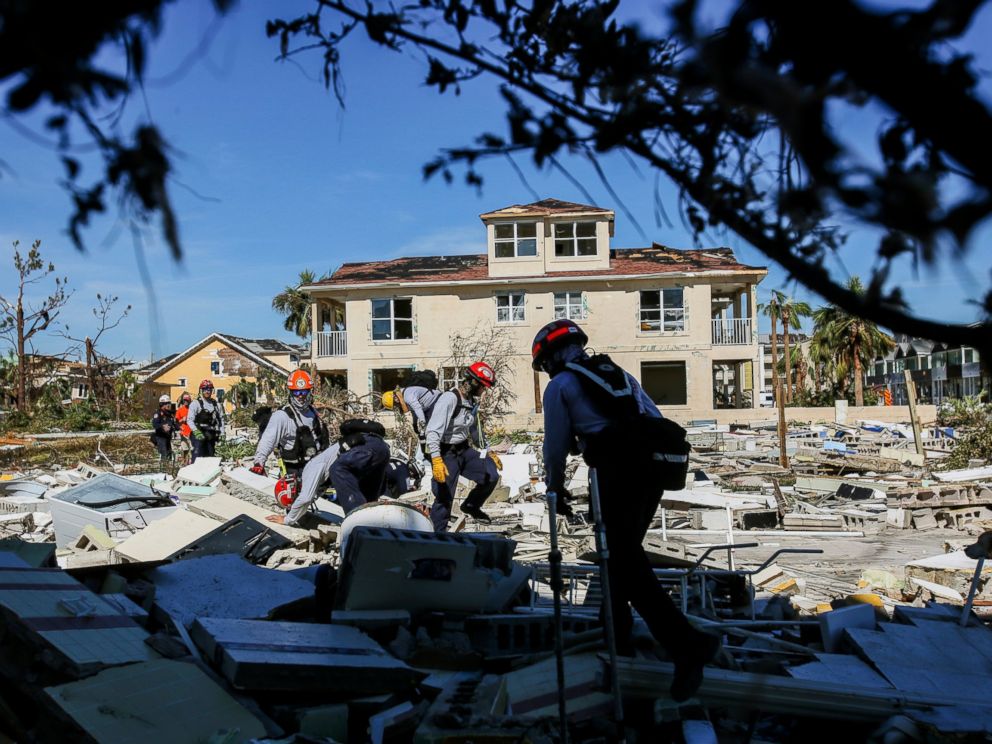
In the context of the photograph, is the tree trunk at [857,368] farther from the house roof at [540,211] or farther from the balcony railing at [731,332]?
the house roof at [540,211]

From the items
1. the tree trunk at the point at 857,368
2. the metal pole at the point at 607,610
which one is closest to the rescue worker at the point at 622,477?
the metal pole at the point at 607,610

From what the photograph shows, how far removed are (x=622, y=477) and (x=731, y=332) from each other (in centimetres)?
3104

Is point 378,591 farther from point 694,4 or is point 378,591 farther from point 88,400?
point 88,400

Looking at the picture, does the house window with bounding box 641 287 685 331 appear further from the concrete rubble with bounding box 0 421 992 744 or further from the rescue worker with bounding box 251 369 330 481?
the concrete rubble with bounding box 0 421 992 744

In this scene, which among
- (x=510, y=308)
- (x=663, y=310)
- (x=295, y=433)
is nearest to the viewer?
(x=295, y=433)

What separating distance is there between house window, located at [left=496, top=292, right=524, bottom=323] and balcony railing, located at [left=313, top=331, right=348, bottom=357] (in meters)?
6.02

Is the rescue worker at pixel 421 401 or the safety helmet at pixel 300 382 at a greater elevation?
the safety helmet at pixel 300 382

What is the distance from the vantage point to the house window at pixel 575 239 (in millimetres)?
33938

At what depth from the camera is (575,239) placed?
3381cm

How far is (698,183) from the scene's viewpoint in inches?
79.8

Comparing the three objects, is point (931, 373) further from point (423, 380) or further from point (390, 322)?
point (423, 380)

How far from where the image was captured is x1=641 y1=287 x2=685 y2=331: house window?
33.5 m

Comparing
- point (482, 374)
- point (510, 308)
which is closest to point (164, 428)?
point (482, 374)

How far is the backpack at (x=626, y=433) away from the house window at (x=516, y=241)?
3046 centimetres
